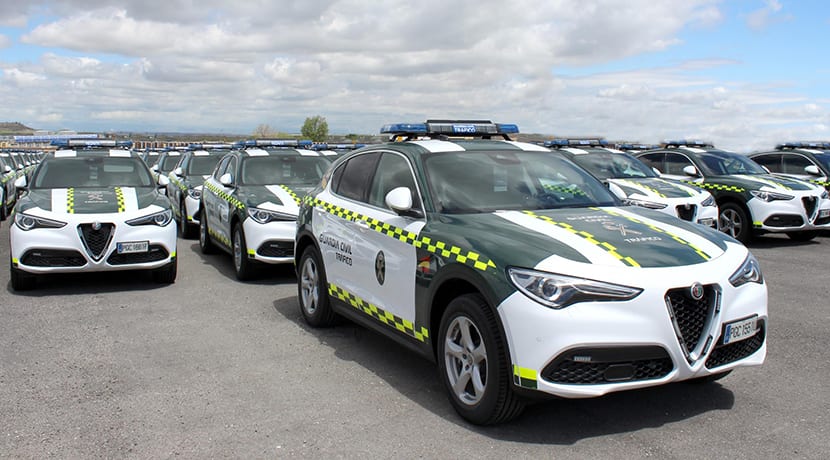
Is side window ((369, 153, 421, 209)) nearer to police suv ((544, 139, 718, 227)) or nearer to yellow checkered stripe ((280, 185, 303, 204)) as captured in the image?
yellow checkered stripe ((280, 185, 303, 204))

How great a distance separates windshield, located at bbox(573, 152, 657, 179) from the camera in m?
13.2

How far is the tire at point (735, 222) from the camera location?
1298 centimetres

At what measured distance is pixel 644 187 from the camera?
12422 mm

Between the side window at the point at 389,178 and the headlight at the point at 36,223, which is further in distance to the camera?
the headlight at the point at 36,223

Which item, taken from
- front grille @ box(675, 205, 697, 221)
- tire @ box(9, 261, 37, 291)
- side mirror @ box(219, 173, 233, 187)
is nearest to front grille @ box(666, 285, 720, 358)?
tire @ box(9, 261, 37, 291)

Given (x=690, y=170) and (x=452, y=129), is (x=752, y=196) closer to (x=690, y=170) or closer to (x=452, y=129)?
(x=690, y=170)

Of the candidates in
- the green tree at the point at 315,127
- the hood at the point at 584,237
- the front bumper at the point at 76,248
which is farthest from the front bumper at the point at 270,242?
the green tree at the point at 315,127

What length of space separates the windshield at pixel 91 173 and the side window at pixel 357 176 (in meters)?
4.60

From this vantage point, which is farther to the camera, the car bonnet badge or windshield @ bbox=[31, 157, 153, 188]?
windshield @ bbox=[31, 157, 153, 188]

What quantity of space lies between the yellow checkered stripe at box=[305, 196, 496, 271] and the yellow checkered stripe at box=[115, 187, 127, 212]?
11.8 feet

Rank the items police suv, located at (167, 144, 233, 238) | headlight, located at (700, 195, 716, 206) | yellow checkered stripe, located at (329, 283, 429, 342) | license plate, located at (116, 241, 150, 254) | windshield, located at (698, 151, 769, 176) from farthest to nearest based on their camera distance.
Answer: windshield, located at (698, 151, 769, 176), police suv, located at (167, 144, 233, 238), headlight, located at (700, 195, 716, 206), license plate, located at (116, 241, 150, 254), yellow checkered stripe, located at (329, 283, 429, 342)

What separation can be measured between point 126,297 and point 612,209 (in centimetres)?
570

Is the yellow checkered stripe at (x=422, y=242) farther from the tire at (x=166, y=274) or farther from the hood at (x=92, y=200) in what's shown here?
the hood at (x=92, y=200)

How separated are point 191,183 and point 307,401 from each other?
10.0 meters
